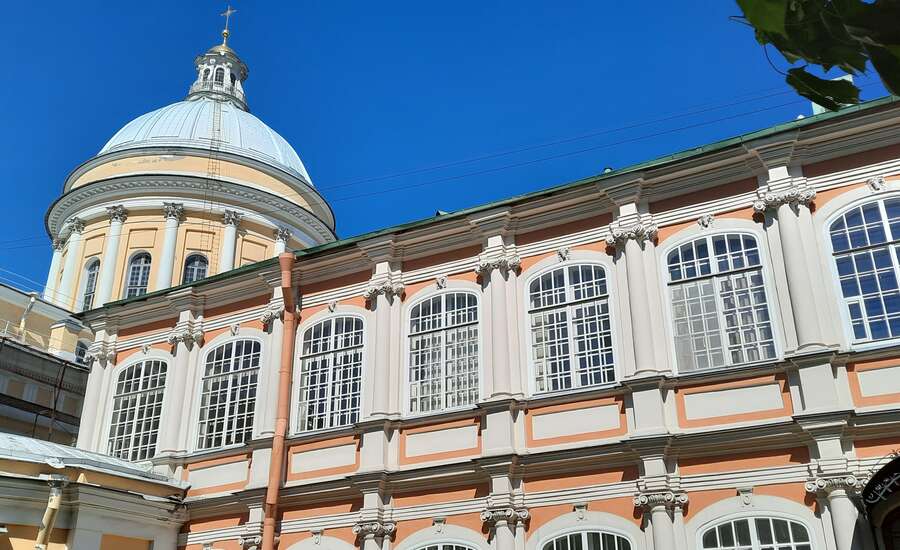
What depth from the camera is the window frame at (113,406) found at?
1836 cm

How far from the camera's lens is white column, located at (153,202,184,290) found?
2906cm

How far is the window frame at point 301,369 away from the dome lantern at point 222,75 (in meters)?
22.7

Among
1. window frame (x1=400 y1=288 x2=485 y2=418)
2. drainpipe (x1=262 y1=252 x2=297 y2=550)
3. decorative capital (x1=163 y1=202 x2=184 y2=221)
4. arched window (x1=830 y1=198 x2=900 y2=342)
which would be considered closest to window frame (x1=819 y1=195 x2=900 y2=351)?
arched window (x1=830 y1=198 x2=900 y2=342)

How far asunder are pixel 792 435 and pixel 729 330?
6.23 ft

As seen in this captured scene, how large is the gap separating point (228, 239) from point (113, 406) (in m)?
11.3

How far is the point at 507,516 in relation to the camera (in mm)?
13898

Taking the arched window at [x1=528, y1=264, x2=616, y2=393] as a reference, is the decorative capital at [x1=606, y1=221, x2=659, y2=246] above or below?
above

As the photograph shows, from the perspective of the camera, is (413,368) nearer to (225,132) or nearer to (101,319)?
(101,319)

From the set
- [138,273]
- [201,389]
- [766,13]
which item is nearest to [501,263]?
[201,389]

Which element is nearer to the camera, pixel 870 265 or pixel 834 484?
pixel 834 484

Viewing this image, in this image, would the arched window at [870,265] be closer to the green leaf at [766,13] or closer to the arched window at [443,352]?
the arched window at [443,352]

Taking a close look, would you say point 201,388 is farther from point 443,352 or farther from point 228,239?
point 228,239

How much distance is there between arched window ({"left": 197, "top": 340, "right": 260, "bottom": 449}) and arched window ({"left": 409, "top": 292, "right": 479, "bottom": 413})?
364 cm

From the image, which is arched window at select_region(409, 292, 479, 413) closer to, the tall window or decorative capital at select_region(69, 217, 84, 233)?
the tall window
